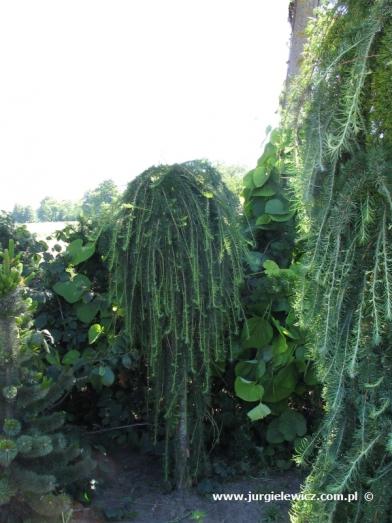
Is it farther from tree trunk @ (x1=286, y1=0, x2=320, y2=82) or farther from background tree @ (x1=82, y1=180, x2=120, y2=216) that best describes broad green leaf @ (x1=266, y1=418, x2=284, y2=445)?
tree trunk @ (x1=286, y1=0, x2=320, y2=82)

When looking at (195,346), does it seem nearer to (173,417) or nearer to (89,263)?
(173,417)

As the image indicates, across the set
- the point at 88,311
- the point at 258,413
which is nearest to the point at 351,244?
the point at 258,413

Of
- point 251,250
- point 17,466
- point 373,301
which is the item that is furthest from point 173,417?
point 373,301

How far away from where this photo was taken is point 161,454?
11.7 ft

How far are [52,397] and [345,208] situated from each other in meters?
1.72

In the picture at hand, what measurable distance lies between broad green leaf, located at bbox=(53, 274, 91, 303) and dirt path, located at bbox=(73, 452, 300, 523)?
1119 mm

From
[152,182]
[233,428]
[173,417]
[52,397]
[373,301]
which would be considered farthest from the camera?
[233,428]

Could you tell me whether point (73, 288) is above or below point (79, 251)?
below

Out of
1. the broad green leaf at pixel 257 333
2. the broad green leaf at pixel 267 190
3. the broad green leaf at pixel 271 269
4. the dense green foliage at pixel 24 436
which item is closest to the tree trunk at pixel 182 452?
the broad green leaf at pixel 257 333

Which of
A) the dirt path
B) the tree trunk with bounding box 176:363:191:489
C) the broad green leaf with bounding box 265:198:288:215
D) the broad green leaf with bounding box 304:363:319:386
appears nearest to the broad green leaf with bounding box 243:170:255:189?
the broad green leaf with bounding box 265:198:288:215

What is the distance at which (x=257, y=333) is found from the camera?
11.2 feet

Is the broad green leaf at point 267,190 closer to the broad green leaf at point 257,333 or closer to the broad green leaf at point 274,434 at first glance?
the broad green leaf at point 257,333

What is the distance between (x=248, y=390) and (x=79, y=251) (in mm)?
1415

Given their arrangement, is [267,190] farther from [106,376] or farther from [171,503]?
[171,503]
